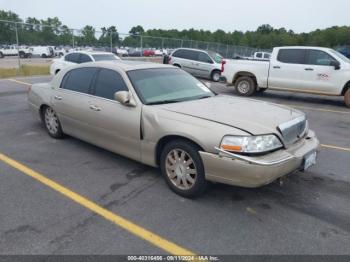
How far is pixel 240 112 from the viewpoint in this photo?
3.87m

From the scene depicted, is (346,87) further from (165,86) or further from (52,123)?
(52,123)

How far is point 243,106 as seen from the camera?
422 cm

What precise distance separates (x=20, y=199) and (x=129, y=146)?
145cm

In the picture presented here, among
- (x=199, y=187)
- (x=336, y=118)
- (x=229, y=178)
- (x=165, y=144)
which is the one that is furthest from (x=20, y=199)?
(x=336, y=118)

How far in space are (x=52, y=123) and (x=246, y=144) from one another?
3.96 meters

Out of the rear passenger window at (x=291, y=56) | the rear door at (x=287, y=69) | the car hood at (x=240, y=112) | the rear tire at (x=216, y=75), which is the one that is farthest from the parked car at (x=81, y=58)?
the car hood at (x=240, y=112)

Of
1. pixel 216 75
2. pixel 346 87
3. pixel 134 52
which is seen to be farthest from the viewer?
pixel 134 52

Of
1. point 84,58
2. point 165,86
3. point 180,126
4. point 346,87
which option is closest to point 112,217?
point 180,126

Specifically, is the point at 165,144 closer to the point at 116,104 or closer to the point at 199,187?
the point at 199,187

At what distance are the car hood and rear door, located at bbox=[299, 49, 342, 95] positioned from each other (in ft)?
23.5

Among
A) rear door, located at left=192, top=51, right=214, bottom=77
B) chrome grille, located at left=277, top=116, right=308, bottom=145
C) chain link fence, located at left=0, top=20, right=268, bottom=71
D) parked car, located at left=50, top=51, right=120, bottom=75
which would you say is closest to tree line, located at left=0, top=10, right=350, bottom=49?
chain link fence, located at left=0, top=20, right=268, bottom=71

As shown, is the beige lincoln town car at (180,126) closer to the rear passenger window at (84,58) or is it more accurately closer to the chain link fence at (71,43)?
the rear passenger window at (84,58)

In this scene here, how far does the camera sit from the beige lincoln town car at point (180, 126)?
3326 millimetres

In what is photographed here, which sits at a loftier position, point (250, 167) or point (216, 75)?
point (250, 167)
